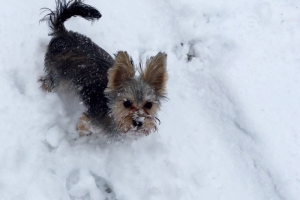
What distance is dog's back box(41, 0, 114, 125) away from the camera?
13.9 ft

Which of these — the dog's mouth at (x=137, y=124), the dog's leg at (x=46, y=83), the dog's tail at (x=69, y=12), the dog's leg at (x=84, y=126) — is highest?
the dog's tail at (x=69, y=12)

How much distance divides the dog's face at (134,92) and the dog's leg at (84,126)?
19.5 inches

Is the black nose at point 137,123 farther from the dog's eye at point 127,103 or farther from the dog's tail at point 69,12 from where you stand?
the dog's tail at point 69,12

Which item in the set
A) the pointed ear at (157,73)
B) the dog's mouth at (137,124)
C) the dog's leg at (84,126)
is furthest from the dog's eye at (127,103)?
the dog's leg at (84,126)

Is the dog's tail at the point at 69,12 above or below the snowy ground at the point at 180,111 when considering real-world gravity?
above

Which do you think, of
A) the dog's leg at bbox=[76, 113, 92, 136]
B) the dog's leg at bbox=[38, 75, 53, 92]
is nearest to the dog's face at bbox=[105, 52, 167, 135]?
the dog's leg at bbox=[76, 113, 92, 136]

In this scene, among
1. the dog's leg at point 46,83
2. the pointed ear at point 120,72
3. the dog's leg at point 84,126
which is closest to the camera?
the pointed ear at point 120,72

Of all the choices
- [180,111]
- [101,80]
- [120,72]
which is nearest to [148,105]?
[120,72]

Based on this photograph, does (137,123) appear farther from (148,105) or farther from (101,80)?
(101,80)

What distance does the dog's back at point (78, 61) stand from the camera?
4.25 metres

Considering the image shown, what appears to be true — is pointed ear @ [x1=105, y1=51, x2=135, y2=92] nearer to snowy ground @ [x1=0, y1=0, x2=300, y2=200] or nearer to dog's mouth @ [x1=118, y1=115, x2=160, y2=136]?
dog's mouth @ [x1=118, y1=115, x2=160, y2=136]

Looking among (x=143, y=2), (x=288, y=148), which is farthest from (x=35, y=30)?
(x=288, y=148)

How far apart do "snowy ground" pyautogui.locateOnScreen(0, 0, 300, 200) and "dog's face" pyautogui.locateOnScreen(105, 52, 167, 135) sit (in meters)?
0.95

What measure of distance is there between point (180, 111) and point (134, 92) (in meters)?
1.49
